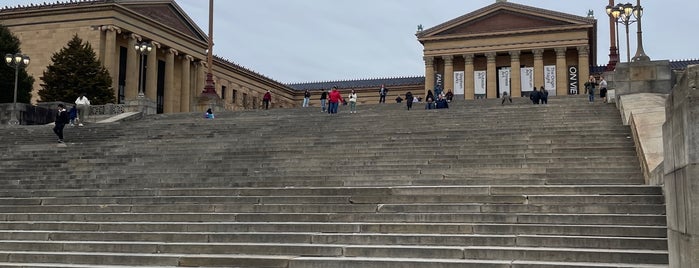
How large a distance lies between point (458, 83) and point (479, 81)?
2024mm

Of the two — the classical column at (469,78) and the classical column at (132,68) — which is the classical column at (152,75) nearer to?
the classical column at (132,68)

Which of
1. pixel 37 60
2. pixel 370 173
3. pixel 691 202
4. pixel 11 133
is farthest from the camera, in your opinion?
pixel 37 60

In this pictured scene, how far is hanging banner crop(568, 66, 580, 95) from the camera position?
6000 centimetres

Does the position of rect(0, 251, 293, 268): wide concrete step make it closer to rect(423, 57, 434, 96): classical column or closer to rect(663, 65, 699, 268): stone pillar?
rect(663, 65, 699, 268): stone pillar

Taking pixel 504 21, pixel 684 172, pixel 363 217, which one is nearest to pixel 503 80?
pixel 504 21

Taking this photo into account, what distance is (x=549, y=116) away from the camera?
2127cm

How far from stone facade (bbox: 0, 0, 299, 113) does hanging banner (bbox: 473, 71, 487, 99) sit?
2609 centimetres

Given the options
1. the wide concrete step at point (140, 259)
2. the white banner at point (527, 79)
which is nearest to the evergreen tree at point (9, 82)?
the wide concrete step at point (140, 259)

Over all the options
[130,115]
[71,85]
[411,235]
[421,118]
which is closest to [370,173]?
A: [411,235]

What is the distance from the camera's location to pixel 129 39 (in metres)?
53.1

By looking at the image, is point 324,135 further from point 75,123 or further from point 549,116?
point 75,123

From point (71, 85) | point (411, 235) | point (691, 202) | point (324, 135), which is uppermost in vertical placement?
point (71, 85)

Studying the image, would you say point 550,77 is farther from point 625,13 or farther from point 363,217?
point 363,217

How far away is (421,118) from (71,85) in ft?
85.5
